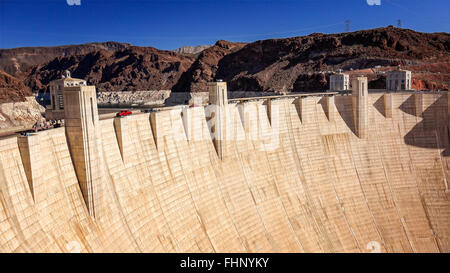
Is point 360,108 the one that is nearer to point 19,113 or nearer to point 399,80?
point 399,80

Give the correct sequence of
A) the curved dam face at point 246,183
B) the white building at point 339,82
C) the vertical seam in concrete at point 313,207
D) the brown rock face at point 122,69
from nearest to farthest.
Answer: the curved dam face at point 246,183 → the vertical seam in concrete at point 313,207 → the white building at point 339,82 → the brown rock face at point 122,69

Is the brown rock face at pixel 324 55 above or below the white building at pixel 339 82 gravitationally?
above

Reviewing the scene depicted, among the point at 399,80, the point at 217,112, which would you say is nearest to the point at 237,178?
the point at 217,112

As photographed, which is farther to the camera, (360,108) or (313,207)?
(360,108)

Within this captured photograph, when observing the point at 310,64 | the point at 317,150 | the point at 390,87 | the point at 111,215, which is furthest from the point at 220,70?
the point at 111,215

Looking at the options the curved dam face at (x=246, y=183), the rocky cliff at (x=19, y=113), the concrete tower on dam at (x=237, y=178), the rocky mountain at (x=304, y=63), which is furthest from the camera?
the rocky mountain at (x=304, y=63)

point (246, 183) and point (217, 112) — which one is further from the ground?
point (217, 112)

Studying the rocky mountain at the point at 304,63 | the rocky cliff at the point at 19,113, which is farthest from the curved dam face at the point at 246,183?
the rocky cliff at the point at 19,113

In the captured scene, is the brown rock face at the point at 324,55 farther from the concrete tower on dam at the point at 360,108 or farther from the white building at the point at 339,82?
the concrete tower on dam at the point at 360,108
